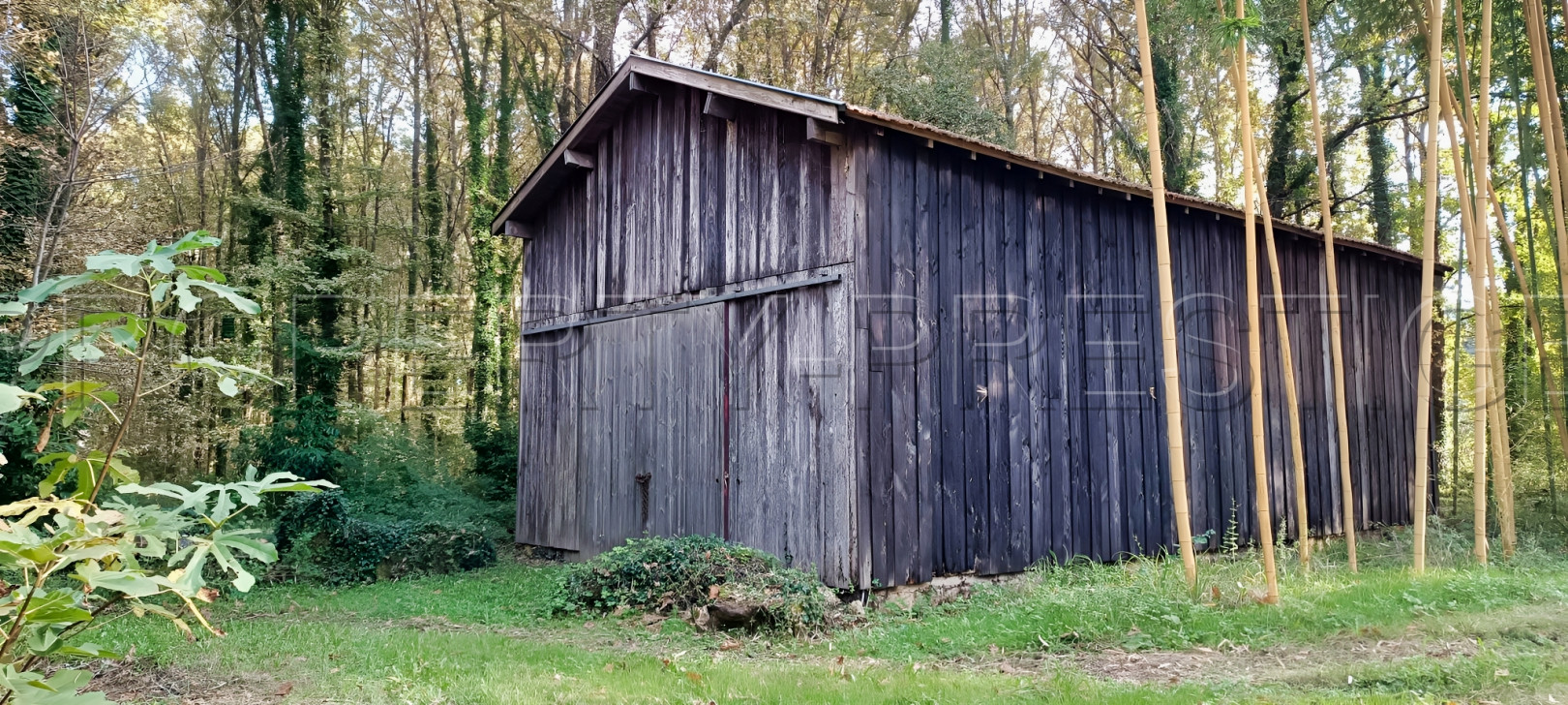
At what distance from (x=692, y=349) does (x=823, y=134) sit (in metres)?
2.83

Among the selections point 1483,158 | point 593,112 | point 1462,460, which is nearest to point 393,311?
point 593,112

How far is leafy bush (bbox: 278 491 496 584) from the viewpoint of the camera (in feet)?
37.6

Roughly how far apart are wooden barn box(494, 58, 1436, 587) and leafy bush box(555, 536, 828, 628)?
40 cm

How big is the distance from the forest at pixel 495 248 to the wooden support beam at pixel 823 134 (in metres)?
2.56

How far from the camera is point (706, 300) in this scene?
966cm

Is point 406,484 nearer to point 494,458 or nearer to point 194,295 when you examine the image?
point 494,458

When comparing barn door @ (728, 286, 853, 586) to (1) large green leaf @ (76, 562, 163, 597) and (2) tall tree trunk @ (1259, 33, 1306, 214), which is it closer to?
(1) large green leaf @ (76, 562, 163, 597)

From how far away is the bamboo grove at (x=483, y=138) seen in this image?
498 inches

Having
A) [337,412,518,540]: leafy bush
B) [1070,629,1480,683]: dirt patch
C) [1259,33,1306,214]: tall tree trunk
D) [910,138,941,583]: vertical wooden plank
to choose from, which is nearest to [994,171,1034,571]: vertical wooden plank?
[910,138,941,583]: vertical wooden plank

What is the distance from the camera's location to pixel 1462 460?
17.3 meters

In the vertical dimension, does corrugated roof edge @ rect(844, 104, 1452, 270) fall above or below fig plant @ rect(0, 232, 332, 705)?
above

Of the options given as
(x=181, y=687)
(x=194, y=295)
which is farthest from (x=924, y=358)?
(x=194, y=295)

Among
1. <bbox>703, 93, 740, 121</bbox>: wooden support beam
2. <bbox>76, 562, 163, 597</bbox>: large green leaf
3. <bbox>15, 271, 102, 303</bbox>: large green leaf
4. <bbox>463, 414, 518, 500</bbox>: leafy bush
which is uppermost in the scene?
<bbox>703, 93, 740, 121</bbox>: wooden support beam

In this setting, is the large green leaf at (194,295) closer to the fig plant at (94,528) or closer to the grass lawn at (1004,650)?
the fig plant at (94,528)
